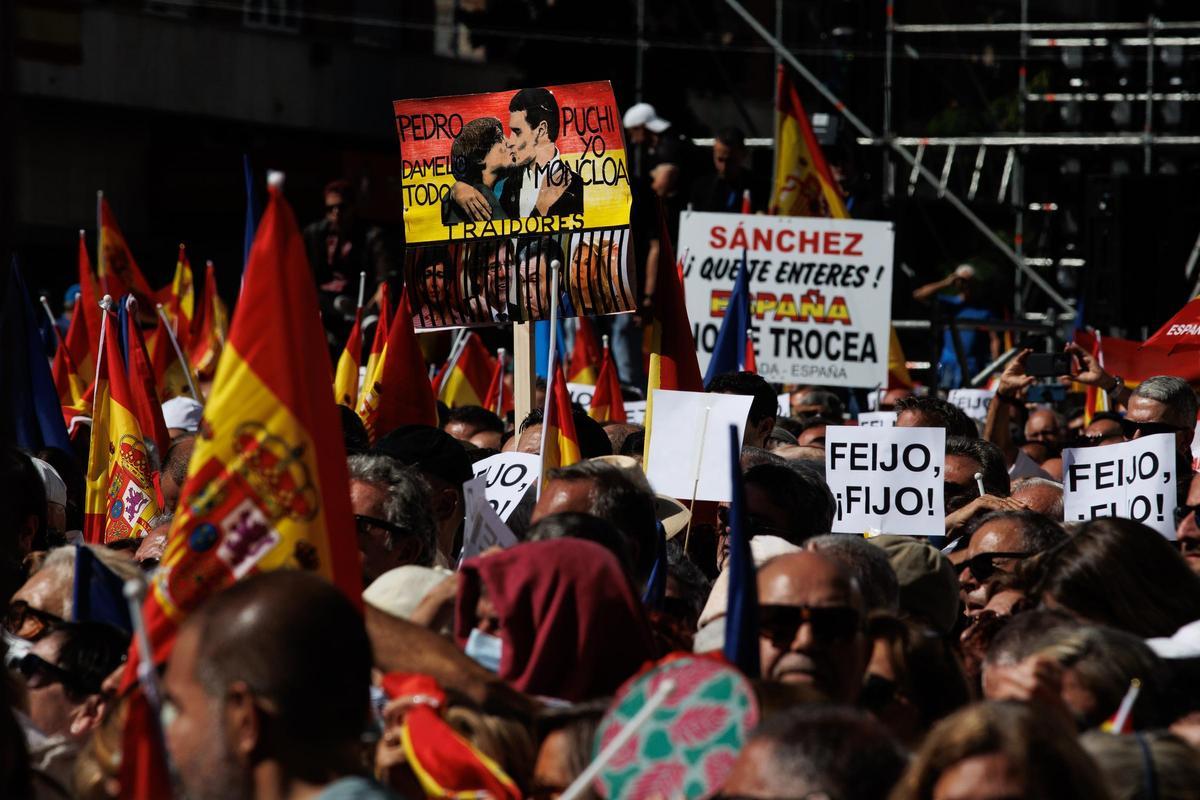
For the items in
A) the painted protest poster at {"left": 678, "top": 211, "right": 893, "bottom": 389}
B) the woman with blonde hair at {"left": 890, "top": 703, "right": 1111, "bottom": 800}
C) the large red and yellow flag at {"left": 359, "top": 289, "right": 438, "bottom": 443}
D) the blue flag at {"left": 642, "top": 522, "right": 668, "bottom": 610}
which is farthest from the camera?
the painted protest poster at {"left": 678, "top": 211, "right": 893, "bottom": 389}

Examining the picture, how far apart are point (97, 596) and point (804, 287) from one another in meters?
6.91

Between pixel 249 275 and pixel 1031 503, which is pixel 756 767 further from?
pixel 1031 503

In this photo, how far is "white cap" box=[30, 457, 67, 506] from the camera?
6.53 meters

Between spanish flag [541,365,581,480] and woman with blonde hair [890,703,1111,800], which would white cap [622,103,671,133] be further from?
woman with blonde hair [890,703,1111,800]

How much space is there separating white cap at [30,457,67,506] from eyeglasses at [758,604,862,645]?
10.9 ft

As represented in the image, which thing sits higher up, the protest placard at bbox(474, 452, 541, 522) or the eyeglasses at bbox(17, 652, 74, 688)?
the protest placard at bbox(474, 452, 541, 522)

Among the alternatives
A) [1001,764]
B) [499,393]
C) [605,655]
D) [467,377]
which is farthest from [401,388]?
[1001,764]

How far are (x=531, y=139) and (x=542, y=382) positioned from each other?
2.21 m

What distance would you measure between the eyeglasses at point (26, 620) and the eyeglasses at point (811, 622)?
1673mm

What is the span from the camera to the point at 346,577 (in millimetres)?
3883

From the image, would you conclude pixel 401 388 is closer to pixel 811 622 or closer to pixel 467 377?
pixel 467 377

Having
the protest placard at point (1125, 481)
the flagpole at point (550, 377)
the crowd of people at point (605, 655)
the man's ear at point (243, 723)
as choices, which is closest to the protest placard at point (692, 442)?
the crowd of people at point (605, 655)

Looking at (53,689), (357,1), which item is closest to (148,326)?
(53,689)

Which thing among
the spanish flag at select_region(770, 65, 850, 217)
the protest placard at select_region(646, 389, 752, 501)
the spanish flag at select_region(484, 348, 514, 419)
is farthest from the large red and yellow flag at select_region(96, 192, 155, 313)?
the protest placard at select_region(646, 389, 752, 501)
